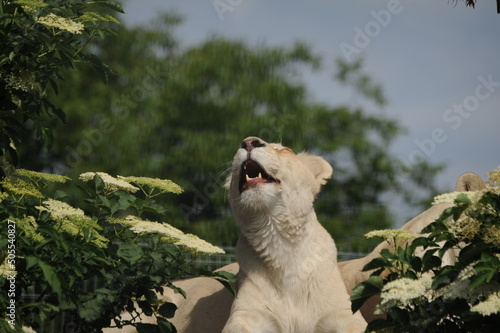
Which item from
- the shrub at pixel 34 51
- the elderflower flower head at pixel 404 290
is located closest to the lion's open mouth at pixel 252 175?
the shrub at pixel 34 51

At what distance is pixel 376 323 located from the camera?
4113 mm

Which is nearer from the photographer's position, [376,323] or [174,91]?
[376,323]

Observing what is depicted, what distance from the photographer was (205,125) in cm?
1908

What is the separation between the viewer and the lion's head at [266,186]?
200 inches

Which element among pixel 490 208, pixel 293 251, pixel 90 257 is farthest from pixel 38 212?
pixel 490 208

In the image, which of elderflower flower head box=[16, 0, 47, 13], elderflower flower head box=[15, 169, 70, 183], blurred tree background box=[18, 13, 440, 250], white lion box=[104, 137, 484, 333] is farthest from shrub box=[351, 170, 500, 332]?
blurred tree background box=[18, 13, 440, 250]

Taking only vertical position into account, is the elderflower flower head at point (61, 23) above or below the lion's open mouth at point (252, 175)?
above

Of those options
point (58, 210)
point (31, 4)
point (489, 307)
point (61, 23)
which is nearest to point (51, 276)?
point (58, 210)

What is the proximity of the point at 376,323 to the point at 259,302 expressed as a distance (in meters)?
1.21

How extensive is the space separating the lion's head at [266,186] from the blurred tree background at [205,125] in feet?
36.3

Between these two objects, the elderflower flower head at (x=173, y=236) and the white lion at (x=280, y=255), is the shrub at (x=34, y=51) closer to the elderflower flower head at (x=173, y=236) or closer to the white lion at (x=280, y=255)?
the elderflower flower head at (x=173, y=236)

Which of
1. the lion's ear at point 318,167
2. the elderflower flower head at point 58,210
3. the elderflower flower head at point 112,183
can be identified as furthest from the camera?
the lion's ear at point 318,167

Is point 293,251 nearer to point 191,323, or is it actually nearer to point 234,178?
point 234,178

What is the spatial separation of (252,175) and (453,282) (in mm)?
1784
